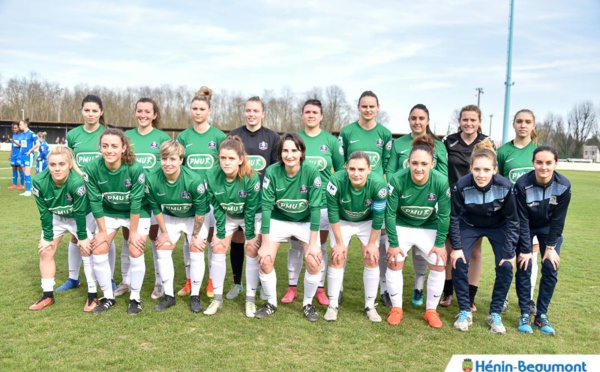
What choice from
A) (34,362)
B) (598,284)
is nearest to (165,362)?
(34,362)

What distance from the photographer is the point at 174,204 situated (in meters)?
4.40

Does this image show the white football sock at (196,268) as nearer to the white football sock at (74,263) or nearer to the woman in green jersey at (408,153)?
the white football sock at (74,263)

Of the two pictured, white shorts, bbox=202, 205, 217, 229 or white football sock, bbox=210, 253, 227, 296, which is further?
white shorts, bbox=202, 205, 217, 229

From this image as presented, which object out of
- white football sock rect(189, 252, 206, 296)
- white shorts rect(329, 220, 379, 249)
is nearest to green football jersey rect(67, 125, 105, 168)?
white football sock rect(189, 252, 206, 296)

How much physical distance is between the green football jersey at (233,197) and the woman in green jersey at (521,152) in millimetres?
2526

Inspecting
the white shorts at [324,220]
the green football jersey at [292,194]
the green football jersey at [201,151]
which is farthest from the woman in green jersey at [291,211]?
the green football jersey at [201,151]

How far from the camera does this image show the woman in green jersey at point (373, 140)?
4883 millimetres

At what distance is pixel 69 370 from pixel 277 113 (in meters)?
69.1

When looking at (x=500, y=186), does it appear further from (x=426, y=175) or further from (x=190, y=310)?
(x=190, y=310)

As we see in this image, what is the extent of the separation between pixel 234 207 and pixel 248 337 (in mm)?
1243

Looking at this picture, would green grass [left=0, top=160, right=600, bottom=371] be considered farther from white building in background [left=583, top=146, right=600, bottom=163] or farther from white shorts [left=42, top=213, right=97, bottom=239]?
white building in background [left=583, top=146, right=600, bottom=163]

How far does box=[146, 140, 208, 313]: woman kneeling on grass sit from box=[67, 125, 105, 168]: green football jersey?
1073 millimetres

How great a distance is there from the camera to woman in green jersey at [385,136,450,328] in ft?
13.4

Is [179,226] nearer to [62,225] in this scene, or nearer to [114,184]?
[114,184]
